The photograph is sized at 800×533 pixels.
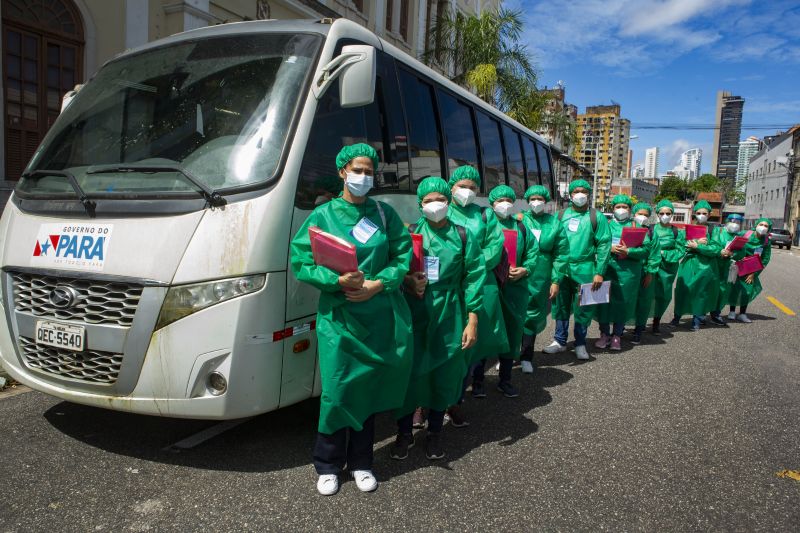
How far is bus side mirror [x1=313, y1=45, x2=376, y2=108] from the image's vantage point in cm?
360

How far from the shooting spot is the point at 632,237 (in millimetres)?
6871

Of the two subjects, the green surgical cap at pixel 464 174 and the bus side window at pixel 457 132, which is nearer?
the green surgical cap at pixel 464 174

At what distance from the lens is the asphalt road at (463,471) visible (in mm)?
3023

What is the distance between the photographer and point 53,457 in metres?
3.53

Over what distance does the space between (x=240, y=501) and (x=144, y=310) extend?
3.76ft

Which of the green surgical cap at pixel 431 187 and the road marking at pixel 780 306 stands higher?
the green surgical cap at pixel 431 187

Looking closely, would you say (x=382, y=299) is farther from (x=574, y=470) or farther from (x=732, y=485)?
(x=732, y=485)

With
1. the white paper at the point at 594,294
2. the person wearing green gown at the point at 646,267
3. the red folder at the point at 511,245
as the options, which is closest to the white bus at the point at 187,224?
the red folder at the point at 511,245

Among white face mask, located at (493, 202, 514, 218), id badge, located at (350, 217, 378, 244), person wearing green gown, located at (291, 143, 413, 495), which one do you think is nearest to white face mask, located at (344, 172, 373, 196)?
person wearing green gown, located at (291, 143, 413, 495)

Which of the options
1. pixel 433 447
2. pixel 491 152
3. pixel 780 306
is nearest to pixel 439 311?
pixel 433 447

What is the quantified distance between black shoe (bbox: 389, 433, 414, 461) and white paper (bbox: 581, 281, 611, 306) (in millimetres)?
3231

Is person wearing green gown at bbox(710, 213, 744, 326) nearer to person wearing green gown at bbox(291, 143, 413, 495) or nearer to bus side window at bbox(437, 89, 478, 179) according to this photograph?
bus side window at bbox(437, 89, 478, 179)

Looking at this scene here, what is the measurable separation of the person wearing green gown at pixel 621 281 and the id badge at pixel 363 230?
4513mm

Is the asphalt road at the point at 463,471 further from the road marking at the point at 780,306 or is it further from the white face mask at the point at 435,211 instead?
the road marking at the point at 780,306
